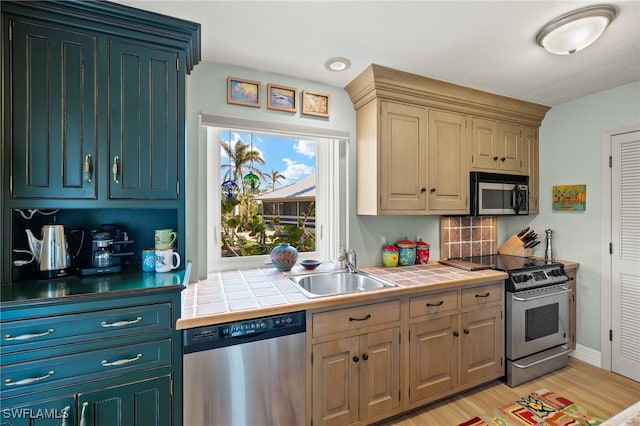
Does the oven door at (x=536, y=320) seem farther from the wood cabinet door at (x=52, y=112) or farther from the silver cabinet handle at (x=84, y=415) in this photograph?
the wood cabinet door at (x=52, y=112)

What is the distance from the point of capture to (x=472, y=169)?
2.56 metres

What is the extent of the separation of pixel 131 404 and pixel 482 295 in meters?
2.27

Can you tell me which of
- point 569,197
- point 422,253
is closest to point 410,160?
point 422,253

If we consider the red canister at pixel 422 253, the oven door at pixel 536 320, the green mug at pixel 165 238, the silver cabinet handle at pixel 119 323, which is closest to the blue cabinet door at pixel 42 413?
the silver cabinet handle at pixel 119 323

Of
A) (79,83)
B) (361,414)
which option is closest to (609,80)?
(361,414)

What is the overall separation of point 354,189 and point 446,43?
3.88 ft

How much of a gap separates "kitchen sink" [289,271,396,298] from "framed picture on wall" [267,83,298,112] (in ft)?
4.16

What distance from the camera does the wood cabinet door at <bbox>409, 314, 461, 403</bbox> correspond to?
193cm

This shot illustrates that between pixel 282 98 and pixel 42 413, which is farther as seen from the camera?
pixel 282 98

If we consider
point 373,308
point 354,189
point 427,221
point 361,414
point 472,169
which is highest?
point 472,169

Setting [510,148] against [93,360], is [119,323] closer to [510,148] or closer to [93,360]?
[93,360]

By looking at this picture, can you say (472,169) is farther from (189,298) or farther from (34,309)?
(34,309)

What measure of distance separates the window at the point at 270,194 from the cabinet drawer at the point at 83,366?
88cm

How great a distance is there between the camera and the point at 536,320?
237 cm
